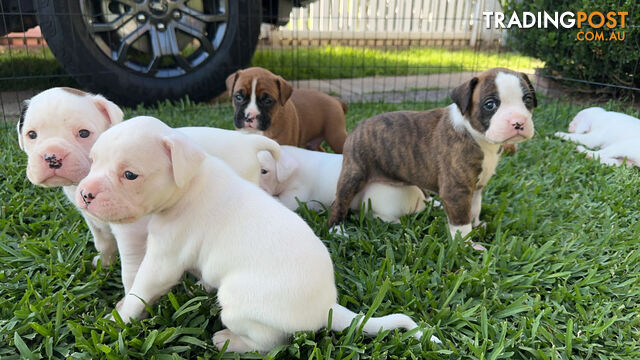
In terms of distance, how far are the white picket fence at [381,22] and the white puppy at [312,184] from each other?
660cm

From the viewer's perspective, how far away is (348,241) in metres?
3.17

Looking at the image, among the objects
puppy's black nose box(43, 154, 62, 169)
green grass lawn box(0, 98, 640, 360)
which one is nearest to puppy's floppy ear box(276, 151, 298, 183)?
green grass lawn box(0, 98, 640, 360)

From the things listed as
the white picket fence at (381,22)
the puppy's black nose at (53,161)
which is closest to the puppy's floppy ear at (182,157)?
the puppy's black nose at (53,161)

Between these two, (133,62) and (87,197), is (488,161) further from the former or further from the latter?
(133,62)

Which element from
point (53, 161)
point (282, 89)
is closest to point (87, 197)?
point (53, 161)

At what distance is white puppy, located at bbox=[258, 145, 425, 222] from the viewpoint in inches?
140

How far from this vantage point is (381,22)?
1293cm

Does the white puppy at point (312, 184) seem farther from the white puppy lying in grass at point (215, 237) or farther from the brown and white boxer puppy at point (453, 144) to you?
the white puppy lying in grass at point (215, 237)

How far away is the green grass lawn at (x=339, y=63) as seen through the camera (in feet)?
22.8

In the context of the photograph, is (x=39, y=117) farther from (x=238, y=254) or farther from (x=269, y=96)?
(x=269, y=96)

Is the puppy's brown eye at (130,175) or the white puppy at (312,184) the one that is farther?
the white puppy at (312,184)

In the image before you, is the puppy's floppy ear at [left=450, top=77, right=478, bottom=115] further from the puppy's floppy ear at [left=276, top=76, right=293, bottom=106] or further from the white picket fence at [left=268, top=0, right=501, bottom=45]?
the white picket fence at [left=268, top=0, right=501, bottom=45]

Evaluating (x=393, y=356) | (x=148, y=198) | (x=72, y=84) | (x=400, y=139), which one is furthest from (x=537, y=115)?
(x=72, y=84)

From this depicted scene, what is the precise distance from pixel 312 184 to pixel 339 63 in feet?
19.5
